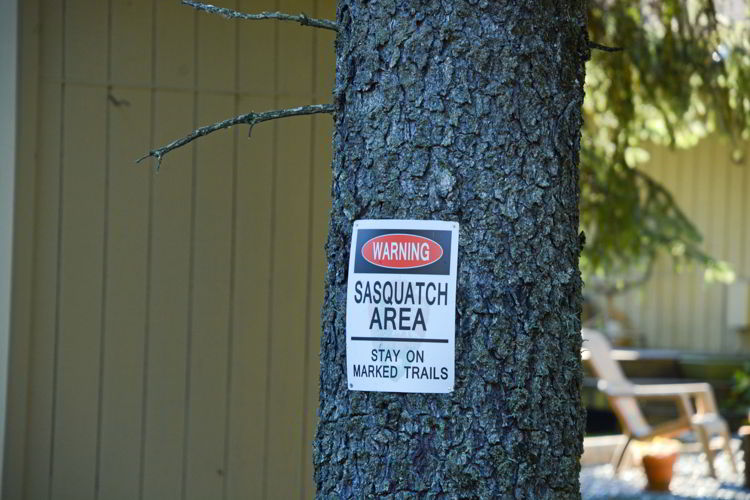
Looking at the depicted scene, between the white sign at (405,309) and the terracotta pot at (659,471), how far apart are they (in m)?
5.53

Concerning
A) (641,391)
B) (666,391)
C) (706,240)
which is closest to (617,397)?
(641,391)

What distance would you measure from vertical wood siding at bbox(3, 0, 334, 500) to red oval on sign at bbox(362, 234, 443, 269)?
2.26 metres

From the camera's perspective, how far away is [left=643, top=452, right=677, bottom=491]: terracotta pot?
729 centimetres

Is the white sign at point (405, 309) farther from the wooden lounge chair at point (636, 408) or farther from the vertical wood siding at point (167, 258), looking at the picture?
the wooden lounge chair at point (636, 408)

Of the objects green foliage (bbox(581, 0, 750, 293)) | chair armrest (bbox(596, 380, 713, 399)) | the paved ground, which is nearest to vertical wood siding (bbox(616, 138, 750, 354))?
the paved ground

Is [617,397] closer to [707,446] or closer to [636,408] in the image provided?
[636,408]

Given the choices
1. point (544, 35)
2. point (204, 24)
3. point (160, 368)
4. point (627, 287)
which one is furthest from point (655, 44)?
point (627, 287)

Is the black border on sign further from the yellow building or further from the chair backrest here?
the chair backrest

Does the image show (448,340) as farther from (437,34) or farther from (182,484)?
(182,484)

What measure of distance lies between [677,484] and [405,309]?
6.11m

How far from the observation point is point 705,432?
25.7ft

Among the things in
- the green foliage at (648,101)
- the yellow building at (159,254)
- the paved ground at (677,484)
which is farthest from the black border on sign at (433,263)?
the paved ground at (677,484)

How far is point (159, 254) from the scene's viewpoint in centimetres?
432

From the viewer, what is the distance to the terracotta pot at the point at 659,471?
23.9 ft
